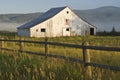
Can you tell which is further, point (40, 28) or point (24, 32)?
point (24, 32)

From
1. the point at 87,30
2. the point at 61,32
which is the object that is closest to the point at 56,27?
the point at 61,32

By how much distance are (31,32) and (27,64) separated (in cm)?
5620

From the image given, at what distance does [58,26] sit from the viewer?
2721 inches

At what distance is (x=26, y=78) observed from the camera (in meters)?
9.19

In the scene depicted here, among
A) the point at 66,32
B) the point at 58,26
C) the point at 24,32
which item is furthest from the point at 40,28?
the point at 66,32

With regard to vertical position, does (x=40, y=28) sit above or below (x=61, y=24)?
below


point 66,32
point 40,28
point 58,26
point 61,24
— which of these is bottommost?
point 66,32

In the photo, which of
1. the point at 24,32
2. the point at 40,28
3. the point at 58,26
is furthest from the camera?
the point at 24,32

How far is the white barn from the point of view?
2687 inches

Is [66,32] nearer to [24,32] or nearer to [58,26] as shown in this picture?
[58,26]

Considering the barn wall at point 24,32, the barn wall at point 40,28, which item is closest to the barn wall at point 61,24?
the barn wall at point 40,28

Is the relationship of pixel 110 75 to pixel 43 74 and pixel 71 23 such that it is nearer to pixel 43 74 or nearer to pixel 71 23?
pixel 43 74

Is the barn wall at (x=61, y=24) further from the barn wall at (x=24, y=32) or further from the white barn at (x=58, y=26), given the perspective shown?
the barn wall at (x=24, y=32)

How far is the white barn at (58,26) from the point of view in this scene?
224ft
